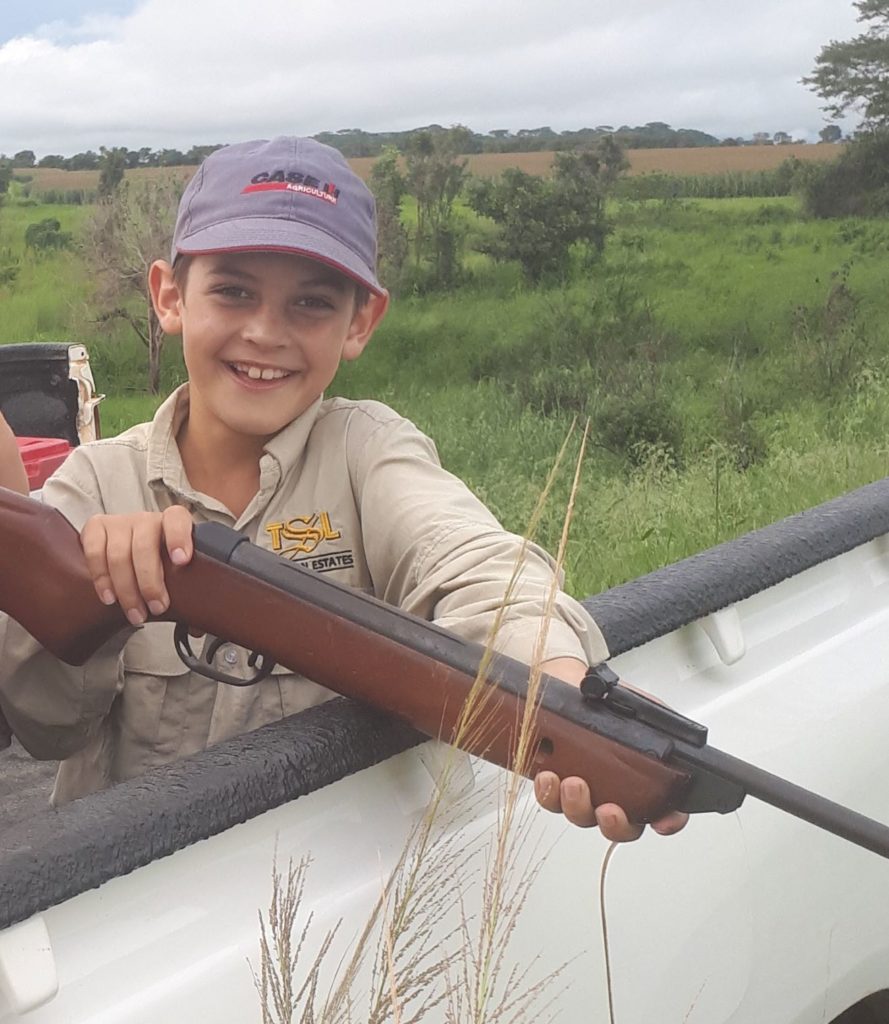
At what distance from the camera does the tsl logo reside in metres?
2.00

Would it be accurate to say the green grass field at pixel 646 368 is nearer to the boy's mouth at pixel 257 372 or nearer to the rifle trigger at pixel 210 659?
the boy's mouth at pixel 257 372

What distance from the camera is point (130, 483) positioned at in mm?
2027

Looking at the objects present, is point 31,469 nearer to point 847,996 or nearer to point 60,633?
point 60,633

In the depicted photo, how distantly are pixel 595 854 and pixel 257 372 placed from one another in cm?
87

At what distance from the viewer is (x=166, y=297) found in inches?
83.7

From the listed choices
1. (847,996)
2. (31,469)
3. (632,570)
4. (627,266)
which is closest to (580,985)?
(847,996)

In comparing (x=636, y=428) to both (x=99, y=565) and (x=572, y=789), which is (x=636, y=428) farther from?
(x=572, y=789)

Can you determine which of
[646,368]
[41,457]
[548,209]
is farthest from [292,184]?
[548,209]

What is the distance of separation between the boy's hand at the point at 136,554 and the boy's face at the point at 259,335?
40 centimetres

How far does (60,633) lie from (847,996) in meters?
1.26

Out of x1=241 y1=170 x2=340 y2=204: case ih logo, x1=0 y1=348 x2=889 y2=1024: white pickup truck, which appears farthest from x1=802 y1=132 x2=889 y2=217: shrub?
x1=241 y1=170 x2=340 y2=204: case ih logo

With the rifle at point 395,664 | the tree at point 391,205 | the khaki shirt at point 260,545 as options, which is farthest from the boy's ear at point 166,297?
the tree at point 391,205

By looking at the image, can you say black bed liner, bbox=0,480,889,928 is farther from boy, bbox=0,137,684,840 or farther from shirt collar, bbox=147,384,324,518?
shirt collar, bbox=147,384,324,518

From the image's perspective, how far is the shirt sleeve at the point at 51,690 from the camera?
1.84 m
